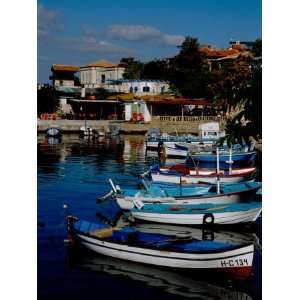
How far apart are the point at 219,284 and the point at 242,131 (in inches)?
70.8

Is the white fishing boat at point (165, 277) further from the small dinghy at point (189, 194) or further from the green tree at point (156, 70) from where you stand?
the green tree at point (156, 70)

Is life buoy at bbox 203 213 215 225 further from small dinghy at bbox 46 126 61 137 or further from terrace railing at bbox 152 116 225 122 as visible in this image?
terrace railing at bbox 152 116 225 122

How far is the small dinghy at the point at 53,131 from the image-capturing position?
12788 mm

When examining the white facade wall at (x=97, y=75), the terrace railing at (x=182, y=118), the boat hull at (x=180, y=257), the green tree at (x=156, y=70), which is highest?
the green tree at (x=156, y=70)

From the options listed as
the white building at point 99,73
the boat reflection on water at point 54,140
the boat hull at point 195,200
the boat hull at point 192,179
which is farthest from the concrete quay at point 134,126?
the boat hull at point 195,200

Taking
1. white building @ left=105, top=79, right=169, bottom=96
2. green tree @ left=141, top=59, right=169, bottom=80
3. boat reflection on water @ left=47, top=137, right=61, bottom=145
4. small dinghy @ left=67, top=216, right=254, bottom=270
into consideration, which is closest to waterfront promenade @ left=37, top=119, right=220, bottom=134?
boat reflection on water @ left=47, top=137, right=61, bottom=145

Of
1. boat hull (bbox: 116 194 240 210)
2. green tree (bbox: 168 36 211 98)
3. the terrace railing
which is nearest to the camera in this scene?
boat hull (bbox: 116 194 240 210)

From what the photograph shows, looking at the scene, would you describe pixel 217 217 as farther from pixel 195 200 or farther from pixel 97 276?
pixel 97 276

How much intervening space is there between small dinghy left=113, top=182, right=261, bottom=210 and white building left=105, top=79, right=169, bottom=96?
11.2 m

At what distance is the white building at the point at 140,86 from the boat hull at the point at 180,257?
42.3ft

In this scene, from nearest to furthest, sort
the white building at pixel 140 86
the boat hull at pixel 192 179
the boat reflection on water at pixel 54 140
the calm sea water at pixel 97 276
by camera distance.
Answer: the calm sea water at pixel 97 276
the boat hull at pixel 192 179
the boat reflection on water at pixel 54 140
the white building at pixel 140 86

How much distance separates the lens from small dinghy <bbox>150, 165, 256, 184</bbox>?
20.8 ft
